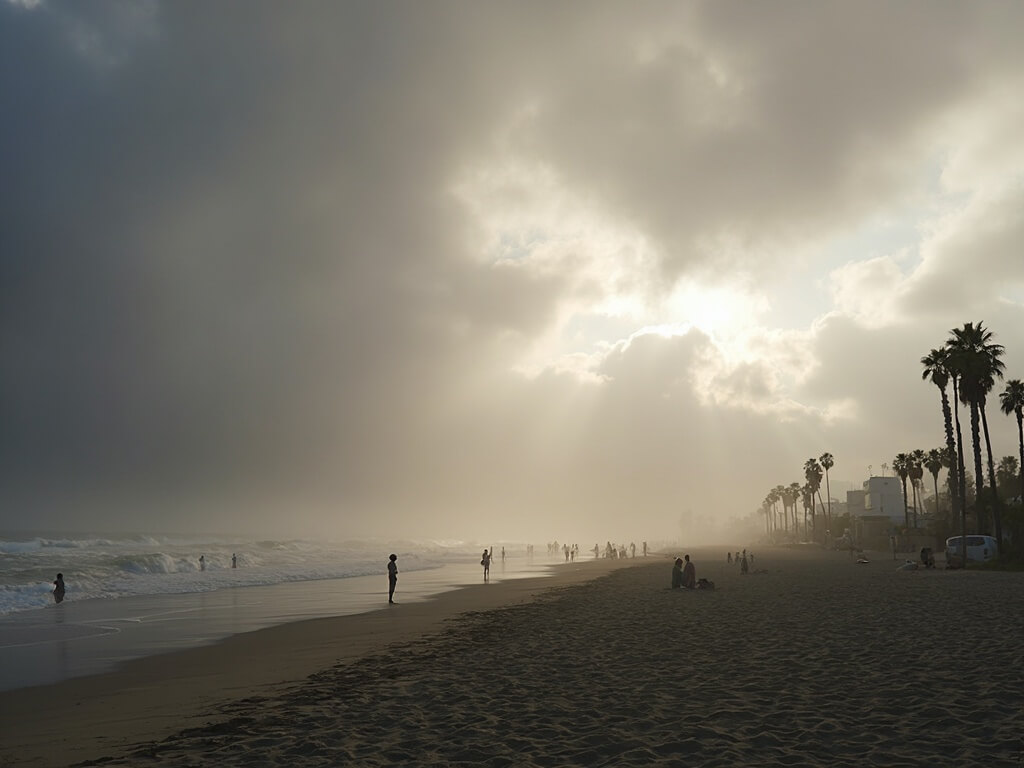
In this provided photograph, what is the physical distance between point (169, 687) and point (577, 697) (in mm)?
8545

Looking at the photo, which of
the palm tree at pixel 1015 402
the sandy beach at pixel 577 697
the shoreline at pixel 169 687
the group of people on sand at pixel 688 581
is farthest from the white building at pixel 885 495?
the shoreline at pixel 169 687

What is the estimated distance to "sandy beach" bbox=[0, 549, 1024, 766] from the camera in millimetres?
7895

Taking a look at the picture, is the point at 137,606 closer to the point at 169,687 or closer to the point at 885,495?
the point at 169,687

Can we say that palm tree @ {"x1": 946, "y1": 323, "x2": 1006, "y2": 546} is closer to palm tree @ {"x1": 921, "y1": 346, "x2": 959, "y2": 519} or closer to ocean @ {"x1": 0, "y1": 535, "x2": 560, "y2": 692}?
palm tree @ {"x1": 921, "y1": 346, "x2": 959, "y2": 519}

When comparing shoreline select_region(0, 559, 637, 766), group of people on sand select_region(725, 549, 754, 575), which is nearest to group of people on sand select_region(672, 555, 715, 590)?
group of people on sand select_region(725, 549, 754, 575)

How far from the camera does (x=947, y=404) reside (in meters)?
55.6

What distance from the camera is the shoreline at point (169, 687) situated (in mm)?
9641

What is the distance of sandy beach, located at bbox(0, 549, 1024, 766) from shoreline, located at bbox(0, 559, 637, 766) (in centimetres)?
6

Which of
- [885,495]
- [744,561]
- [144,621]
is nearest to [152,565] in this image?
[144,621]

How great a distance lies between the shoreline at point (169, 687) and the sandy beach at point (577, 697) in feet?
0.21

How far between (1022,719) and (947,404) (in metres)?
56.5

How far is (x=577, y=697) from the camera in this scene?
34.4ft

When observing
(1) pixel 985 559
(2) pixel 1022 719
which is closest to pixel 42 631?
(2) pixel 1022 719

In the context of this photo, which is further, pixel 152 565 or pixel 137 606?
pixel 152 565
